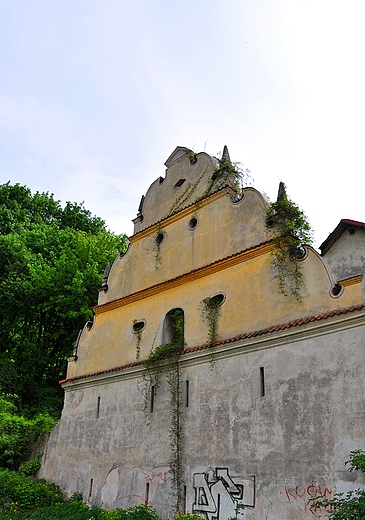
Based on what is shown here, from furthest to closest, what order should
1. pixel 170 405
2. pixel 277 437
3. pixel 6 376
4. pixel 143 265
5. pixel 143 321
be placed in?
pixel 6 376, pixel 143 265, pixel 143 321, pixel 170 405, pixel 277 437

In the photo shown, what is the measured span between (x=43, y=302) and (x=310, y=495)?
1714cm

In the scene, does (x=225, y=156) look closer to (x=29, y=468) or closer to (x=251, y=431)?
(x=251, y=431)

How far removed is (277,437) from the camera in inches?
386

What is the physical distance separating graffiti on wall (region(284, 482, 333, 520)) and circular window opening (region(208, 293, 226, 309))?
465 cm

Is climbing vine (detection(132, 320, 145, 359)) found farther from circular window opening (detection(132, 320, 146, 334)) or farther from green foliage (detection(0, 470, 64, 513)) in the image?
green foliage (detection(0, 470, 64, 513))

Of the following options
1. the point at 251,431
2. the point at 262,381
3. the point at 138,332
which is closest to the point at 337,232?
the point at 262,381

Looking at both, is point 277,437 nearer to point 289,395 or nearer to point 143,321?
point 289,395

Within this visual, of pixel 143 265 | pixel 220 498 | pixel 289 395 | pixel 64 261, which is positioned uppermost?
pixel 64 261

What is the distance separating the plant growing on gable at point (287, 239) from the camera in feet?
35.6

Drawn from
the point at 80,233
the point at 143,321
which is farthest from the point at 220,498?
the point at 80,233

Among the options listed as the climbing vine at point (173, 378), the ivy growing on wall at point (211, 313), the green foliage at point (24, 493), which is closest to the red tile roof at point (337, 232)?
the ivy growing on wall at point (211, 313)

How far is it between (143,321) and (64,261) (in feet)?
32.8

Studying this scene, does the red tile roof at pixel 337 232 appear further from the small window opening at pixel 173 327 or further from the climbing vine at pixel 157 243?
the climbing vine at pixel 157 243

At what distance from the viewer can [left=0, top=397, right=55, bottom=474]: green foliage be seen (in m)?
15.5
